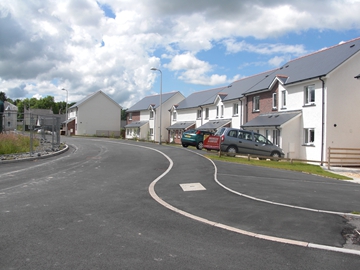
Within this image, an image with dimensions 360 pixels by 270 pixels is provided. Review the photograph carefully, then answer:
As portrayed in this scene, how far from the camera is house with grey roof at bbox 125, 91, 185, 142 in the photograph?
5531 cm

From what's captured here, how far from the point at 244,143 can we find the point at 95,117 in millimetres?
49706

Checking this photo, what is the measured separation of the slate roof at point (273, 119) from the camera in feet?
81.9

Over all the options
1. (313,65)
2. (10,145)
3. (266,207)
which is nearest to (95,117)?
(313,65)

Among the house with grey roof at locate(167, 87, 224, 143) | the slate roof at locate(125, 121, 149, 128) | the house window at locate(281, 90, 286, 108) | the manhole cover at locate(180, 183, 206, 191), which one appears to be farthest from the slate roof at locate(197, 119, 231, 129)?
the manhole cover at locate(180, 183, 206, 191)

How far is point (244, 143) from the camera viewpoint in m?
22.0

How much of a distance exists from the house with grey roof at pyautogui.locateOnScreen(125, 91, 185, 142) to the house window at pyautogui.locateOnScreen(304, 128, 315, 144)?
3036cm

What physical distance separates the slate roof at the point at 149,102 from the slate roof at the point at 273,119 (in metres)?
28.7

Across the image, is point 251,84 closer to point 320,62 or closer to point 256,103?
point 256,103

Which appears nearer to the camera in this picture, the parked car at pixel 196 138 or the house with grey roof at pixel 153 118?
the parked car at pixel 196 138

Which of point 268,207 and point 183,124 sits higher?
point 183,124

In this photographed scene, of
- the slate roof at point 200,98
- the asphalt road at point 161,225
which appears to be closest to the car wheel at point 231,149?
the asphalt road at point 161,225

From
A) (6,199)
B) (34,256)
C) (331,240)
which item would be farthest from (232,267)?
(6,199)

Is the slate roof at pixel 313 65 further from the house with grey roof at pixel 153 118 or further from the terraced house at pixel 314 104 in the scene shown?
the house with grey roof at pixel 153 118

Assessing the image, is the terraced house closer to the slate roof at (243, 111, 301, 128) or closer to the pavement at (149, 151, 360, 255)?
the slate roof at (243, 111, 301, 128)
